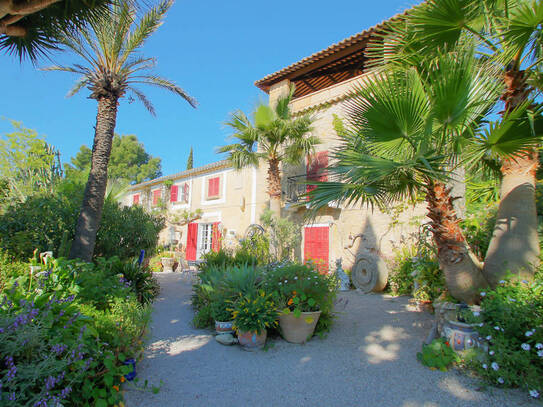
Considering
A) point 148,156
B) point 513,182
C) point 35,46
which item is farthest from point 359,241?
point 148,156

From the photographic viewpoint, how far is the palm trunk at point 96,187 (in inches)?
196

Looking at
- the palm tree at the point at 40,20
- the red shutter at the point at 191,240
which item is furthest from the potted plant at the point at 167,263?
the palm tree at the point at 40,20

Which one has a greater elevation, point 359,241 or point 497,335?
point 359,241

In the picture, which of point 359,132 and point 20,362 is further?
point 359,132

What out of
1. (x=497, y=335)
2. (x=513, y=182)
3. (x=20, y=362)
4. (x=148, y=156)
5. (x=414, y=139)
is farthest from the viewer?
(x=148, y=156)

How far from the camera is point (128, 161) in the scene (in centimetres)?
3222

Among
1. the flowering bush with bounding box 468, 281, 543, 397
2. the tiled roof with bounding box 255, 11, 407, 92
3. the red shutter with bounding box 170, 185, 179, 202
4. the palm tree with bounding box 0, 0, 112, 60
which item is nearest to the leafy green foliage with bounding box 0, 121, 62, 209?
the palm tree with bounding box 0, 0, 112, 60

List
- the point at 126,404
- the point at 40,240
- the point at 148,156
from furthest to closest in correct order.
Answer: the point at 148,156
the point at 40,240
the point at 126,404

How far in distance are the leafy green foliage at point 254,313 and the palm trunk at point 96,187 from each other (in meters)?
2.77

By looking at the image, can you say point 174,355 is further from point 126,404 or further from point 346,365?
point 346,365

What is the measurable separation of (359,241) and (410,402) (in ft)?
22.6

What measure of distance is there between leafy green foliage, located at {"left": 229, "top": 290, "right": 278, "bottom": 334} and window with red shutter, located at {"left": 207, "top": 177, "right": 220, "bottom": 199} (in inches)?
443

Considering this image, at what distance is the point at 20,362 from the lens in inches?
75.2

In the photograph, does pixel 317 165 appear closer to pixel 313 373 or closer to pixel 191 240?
pixel 313 373
